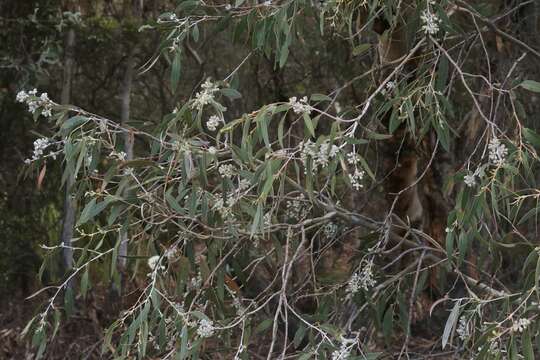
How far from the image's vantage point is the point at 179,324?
272 cm

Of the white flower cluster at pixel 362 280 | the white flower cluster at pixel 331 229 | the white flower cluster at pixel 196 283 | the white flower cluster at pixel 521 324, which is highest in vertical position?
the white flower cluster at pixel 521 324

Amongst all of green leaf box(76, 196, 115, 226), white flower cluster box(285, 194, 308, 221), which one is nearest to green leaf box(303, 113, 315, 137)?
green leaf box(76, 196, 115, 226)

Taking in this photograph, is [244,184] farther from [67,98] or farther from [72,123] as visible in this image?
[67,98]

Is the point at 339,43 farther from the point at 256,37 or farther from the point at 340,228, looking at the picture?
the point at 256,37

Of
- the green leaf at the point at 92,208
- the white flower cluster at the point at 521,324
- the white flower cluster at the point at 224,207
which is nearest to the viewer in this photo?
the white flower cluster at the point at 521,324

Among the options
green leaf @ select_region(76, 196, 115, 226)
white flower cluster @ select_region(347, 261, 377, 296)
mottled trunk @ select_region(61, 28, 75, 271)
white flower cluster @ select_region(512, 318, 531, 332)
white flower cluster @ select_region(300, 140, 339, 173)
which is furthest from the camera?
mottled trunk @ select_region(61, 28, 75, 271)

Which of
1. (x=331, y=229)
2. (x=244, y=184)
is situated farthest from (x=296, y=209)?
(x=244, y=184)

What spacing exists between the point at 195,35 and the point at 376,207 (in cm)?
279

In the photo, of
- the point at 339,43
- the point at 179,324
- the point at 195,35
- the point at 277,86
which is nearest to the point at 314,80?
the point at 277,86

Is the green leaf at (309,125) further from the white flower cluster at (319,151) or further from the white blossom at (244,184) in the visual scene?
the white blossom at (244,184)

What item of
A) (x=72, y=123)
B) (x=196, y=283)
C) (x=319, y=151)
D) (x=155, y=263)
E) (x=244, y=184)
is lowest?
(x=196, y=283)

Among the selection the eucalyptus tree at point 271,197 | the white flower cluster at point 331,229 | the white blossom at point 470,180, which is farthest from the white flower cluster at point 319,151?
the white flower cluster at point 331,229

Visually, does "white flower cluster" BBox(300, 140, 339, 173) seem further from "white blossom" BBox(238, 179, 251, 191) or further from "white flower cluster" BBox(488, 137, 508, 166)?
"white flower cluster" BBox(488, 137, 508, 166)

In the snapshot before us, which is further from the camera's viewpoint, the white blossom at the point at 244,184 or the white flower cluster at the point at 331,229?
the white flower cluster at the point at 331,229
